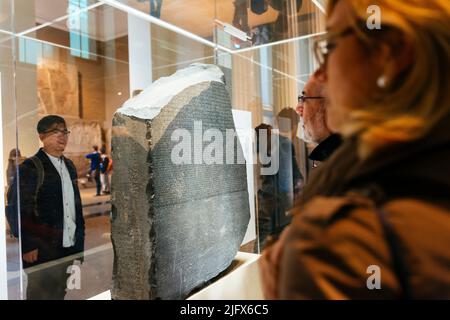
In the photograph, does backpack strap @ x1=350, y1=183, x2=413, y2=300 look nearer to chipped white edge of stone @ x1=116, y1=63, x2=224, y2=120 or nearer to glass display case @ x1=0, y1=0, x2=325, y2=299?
chipped white edge of stone @ x1=116, y1=63, x2=224, y2=120

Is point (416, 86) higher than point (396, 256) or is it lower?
higher

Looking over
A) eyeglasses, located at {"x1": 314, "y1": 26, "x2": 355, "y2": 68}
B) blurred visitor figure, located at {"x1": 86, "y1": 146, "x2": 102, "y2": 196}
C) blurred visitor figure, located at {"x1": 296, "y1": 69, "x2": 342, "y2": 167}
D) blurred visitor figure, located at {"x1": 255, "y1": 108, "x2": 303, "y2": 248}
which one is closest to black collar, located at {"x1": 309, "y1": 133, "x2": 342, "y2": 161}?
blurred visitor figure, located at {"x1": 296, "y1": 69, "x2": 342, "y2": 167}

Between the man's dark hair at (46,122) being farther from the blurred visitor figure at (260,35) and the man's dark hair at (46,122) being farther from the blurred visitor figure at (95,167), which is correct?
the blurred visitor figure at (260,35)

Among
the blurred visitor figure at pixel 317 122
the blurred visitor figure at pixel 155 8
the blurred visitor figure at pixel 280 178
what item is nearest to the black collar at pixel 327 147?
Result: the blurred visitor figure at pixel 317 122

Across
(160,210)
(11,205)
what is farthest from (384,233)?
(11,205)

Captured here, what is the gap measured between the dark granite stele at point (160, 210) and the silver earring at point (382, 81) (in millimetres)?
920

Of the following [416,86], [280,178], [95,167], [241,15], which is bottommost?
[280,178]

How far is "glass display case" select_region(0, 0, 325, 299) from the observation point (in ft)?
6.44

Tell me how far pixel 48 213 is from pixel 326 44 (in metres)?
1.81

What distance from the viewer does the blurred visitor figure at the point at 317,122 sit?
1143 mm

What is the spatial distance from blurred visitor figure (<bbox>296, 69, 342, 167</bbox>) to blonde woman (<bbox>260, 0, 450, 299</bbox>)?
58cm

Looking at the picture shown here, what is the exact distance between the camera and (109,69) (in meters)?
2.58

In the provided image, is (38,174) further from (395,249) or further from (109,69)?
(395,249)
